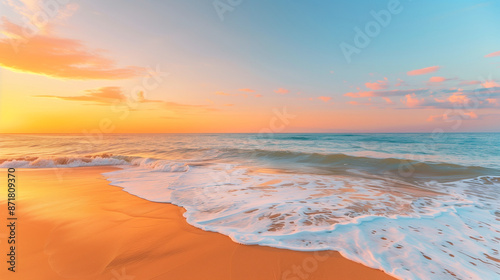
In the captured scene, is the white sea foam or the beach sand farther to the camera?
the white sea foam

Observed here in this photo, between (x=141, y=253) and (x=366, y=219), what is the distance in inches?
157

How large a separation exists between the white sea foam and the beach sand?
0.89 feet

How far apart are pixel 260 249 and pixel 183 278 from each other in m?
1.10

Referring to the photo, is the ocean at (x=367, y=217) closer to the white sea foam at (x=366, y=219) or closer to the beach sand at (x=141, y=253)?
the white sea foam at (x=366, y=219)

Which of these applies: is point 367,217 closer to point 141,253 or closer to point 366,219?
point 366,219

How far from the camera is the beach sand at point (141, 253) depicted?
253 centimetres

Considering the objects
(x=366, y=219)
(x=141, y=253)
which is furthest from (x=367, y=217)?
(x=141, y=253)

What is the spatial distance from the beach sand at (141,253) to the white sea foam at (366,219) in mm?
272

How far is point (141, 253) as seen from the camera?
2941 millimetres

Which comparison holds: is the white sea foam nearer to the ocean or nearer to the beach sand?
the ocean

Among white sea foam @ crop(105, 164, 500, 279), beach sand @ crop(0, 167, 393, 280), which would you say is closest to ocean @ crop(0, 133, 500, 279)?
white sea foam @ crop(105, 164, 500, 279)

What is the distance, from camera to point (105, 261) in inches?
109

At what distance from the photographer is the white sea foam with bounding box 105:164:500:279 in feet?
9.47

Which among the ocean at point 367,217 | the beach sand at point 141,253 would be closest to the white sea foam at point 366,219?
the ocean at point 367,217
